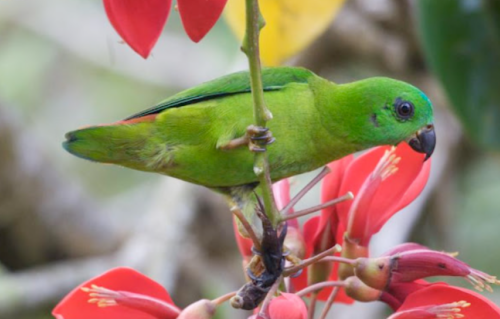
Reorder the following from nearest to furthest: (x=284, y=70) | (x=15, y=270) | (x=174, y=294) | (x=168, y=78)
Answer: (x=284, y=70) < (x=174, y=294) < (x=15, y=270) < (x=168, y=78)

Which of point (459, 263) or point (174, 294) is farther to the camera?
point (174, 294)

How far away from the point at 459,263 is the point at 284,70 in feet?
1.68

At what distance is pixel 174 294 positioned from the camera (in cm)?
278

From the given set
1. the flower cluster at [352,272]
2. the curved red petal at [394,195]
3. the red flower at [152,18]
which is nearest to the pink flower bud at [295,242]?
the flower cluster at [352,272]

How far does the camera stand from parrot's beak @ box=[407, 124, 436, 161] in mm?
1227

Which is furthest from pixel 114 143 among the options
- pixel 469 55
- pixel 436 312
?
pixel 469 55

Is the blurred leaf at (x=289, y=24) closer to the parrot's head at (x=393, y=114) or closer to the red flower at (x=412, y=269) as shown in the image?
the parrot's head at (x=393, y=114)

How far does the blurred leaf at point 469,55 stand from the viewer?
195 cm

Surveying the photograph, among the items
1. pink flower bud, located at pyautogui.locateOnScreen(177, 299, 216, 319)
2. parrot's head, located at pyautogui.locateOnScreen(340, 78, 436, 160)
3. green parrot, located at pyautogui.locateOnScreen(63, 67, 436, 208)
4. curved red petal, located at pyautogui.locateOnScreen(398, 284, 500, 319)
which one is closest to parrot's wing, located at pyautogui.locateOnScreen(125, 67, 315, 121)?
green parrot, located at pyautogui.locateOnScreen(63, 67, 436, 208)

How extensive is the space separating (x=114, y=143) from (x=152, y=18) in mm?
362

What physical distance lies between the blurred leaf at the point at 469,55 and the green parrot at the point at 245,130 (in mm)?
686

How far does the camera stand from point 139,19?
0.89 meters

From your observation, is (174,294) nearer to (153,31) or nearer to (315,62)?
(315,62)

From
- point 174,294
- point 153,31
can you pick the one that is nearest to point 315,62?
point 174,294
